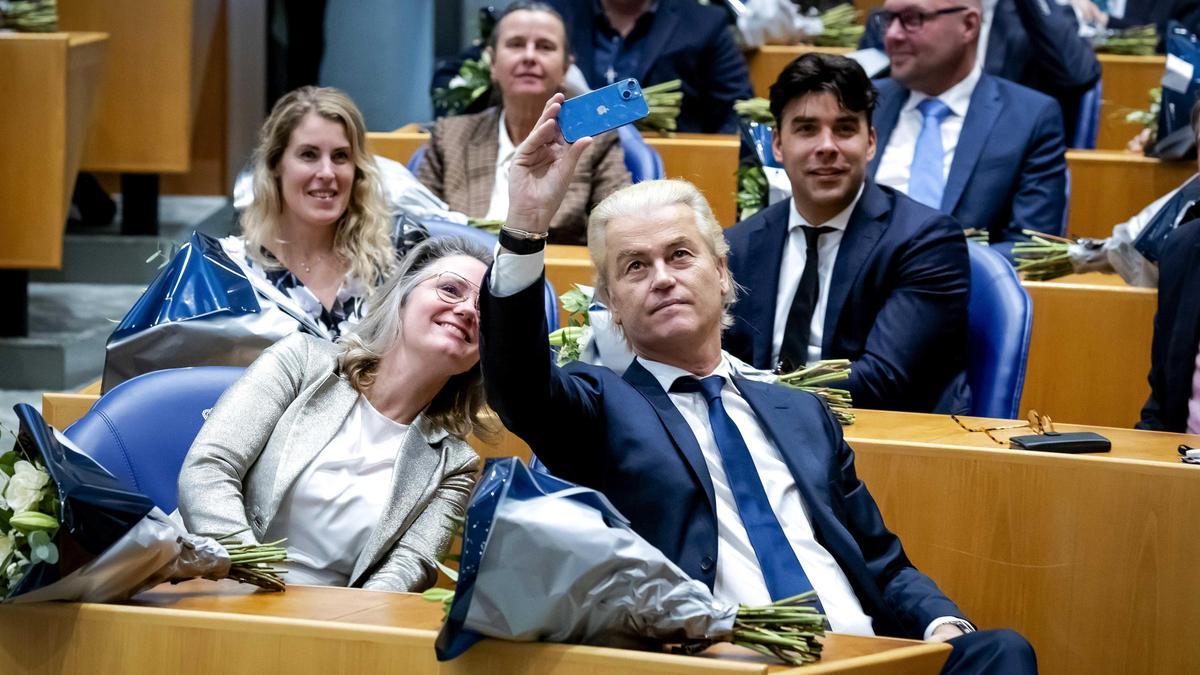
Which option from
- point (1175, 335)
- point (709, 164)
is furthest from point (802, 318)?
point (709, 164)

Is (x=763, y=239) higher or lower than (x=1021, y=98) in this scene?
lower

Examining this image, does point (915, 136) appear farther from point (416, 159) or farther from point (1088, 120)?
point (416, 159)

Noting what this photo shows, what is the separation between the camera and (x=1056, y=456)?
248cm

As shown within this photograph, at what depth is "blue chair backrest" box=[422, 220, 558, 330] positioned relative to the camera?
316 cm

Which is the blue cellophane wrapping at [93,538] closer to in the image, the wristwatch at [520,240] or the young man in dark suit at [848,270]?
the wristwatch at [520,240]

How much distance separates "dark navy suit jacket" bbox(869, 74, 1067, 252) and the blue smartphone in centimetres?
231

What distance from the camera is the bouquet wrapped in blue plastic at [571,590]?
5.59 ft

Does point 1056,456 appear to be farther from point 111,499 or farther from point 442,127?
point 442,127

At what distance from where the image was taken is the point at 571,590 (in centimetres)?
171

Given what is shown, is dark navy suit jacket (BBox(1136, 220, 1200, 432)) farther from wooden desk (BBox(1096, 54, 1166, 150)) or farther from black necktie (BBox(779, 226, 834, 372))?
wooden desk (BBox(1096, 54, 1166, 150))

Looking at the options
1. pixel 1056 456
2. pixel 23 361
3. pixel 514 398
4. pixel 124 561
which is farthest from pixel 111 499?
pixel 23 361

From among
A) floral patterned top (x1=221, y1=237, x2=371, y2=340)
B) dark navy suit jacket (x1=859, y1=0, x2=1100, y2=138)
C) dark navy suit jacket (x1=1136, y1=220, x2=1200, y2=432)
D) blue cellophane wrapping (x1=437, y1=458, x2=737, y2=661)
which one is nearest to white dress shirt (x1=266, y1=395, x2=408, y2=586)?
blue cellophane wrapping (x1=437, y1=458, x2=737, y2=661)

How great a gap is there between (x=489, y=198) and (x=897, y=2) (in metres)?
1.27

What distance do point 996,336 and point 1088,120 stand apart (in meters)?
2.48
